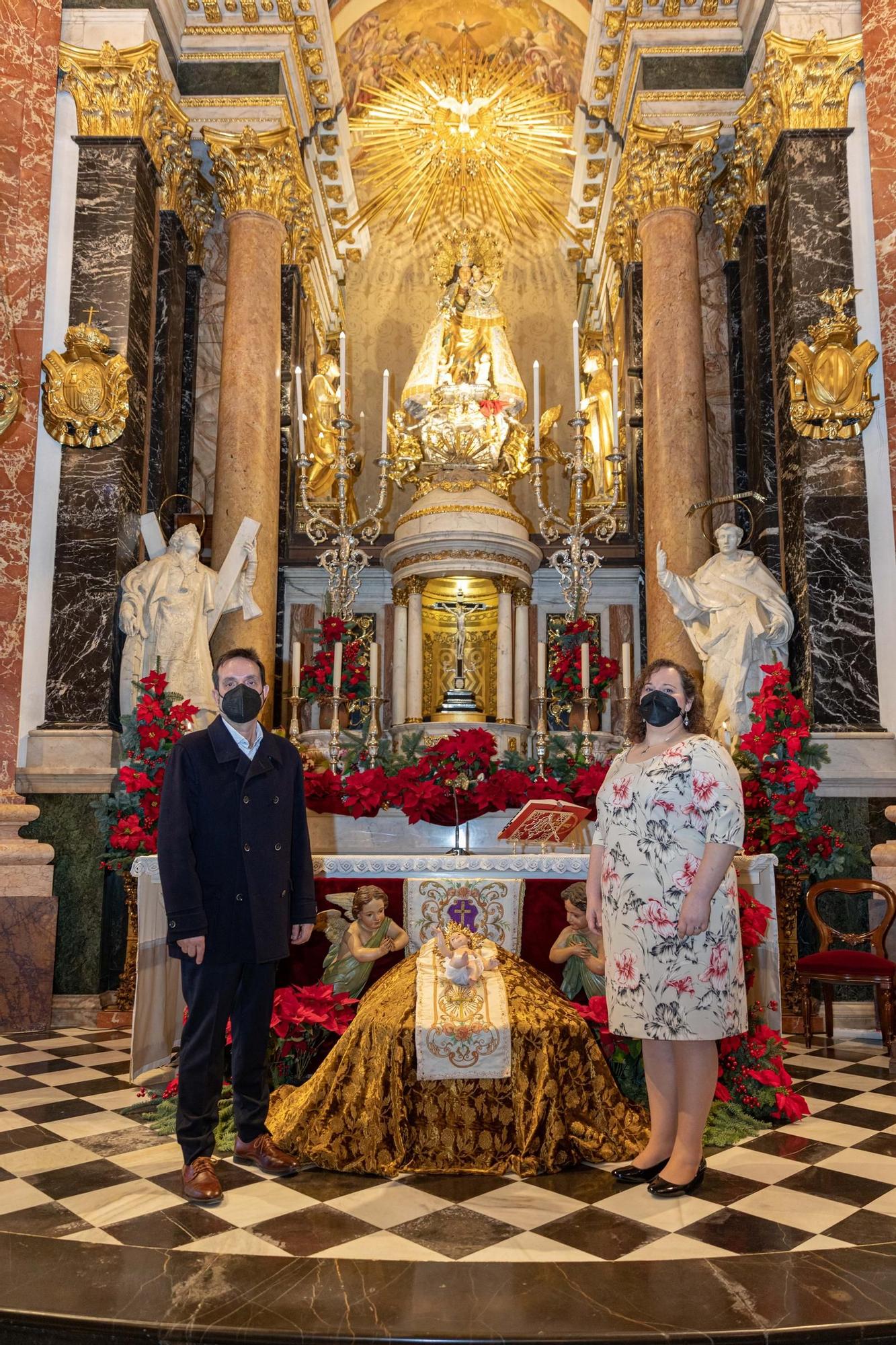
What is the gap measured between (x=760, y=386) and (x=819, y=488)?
174cm

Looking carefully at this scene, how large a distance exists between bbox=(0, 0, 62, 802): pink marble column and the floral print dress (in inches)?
186

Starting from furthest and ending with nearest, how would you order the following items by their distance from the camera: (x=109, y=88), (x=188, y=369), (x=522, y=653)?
1. (x=188, y=369)
2. (x=522, y=653)
3. (x=109, y=88)

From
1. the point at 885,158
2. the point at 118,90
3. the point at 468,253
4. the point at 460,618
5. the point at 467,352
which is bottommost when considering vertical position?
the point at 460,618

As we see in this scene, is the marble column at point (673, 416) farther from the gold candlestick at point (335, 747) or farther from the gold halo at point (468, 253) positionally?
the gold candlestick at point (335, 747)

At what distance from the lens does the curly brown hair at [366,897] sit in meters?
4.51

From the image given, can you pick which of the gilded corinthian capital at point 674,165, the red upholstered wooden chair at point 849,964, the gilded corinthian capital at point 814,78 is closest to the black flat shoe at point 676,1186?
the red upholstered wooden chair at point 849,964

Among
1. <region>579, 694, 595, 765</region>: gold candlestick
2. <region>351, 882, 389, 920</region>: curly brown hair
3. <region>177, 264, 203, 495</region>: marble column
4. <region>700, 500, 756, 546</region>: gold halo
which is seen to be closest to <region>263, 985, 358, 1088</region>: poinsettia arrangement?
<region>351, 882, 389, 920</region>: curly brown hair

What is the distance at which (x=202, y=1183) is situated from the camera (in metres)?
3.43

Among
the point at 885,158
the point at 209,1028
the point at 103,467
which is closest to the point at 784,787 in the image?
the point at 885,158

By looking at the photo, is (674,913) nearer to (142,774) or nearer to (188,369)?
(142,774)

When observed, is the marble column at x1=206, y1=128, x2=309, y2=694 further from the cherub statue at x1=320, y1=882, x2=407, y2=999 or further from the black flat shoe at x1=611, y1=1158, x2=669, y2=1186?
the black flat shoe at x1=611, y1=1158, x2=669, y2=1186

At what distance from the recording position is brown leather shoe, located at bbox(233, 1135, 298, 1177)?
3.73 meters

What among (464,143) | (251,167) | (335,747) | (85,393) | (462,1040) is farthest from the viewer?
(464,143)

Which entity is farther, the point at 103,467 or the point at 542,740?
the point at 103,467
